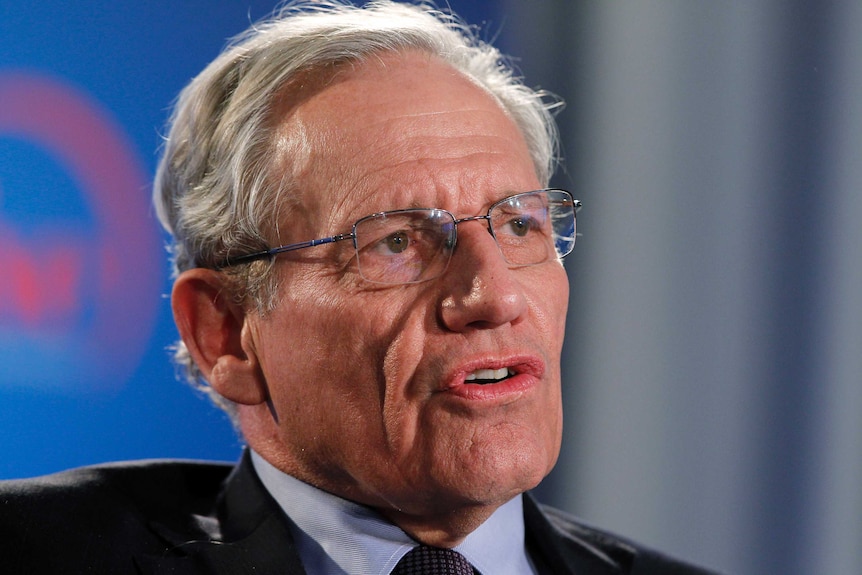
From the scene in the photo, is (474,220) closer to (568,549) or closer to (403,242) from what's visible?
(403,242)

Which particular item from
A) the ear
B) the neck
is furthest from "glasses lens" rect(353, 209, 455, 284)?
the neck

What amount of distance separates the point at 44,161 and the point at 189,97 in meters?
0.53

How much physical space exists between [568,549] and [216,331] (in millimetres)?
916

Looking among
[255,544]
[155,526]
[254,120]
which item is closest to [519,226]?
[254,120]

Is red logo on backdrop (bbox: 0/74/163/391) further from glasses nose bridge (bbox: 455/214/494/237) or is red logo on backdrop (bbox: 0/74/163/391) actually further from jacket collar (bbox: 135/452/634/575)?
glasses nose bridge (bbox: 455/214/494/237)

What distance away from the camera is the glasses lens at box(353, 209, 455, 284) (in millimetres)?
1624

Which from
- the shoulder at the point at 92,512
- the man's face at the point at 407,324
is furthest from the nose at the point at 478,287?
the shoulder at the point at 92,512

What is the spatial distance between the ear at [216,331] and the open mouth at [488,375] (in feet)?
1.53

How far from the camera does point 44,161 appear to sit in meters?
2.29

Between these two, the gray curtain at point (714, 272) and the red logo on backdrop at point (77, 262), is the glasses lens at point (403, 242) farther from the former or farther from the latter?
the gray curtain at point (714, 272)

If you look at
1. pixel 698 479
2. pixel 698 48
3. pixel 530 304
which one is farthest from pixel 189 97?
pixel 698 479

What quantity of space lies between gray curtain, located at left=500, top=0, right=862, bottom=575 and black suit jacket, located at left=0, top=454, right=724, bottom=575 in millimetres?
1032

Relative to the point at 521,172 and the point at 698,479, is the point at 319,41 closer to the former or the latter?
the point at 521,172

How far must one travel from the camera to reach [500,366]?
5.12 ft
